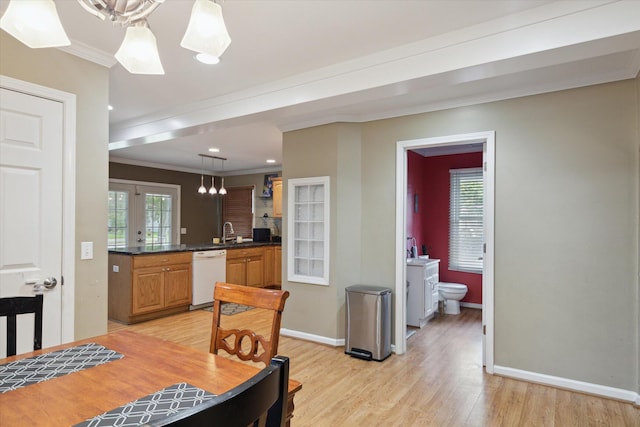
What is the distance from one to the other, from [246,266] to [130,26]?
5175 millimetres

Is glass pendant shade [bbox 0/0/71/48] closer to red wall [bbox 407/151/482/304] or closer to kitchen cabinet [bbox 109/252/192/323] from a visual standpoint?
kitchen cabinet [bbox 109/252/192/323]

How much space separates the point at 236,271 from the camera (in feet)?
19.7

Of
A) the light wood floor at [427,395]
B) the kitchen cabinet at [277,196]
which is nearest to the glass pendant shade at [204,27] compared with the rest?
the light wood floor at [427,395]

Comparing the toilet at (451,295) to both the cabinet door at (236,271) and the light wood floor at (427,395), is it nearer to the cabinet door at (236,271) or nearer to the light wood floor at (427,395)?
the light wood floor at (427,395)

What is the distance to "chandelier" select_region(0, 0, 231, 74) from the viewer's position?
1062mm

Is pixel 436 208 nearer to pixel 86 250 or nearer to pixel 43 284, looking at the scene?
pixel 86 250

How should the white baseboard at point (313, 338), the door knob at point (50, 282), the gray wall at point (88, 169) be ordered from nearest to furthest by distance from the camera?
1. the door knob at point (50, 282)
2. the gray wall at point (88, 169)
3. the white baseboard at point (313, 338)

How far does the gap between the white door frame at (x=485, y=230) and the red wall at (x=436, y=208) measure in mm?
1813

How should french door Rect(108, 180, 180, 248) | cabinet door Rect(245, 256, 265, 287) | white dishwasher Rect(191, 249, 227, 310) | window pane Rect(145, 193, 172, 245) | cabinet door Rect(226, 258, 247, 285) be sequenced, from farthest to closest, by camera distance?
window pane Rect(145, 193, 172, 245)
french door Rect(108, 180, 180, 248)
cabinet door Rect(245, 256, 265, 287)
cabinet door Rect(226, 258, 247, 285)
white dishwasher Rect(191, 249, 227, 310)

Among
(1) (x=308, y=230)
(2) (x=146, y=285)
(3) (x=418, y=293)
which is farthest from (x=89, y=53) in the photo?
(3) (x=418, y=293)

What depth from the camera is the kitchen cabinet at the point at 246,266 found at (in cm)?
591

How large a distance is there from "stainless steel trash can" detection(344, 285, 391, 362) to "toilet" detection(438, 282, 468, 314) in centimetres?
192

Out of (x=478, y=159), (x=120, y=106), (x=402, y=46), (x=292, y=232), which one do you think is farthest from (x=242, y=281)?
(x=402, y=46)

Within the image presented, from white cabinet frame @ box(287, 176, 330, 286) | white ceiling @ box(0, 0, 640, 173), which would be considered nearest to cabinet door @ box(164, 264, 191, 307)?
white cabinet frame @ box(287, 176, 330, 286)
